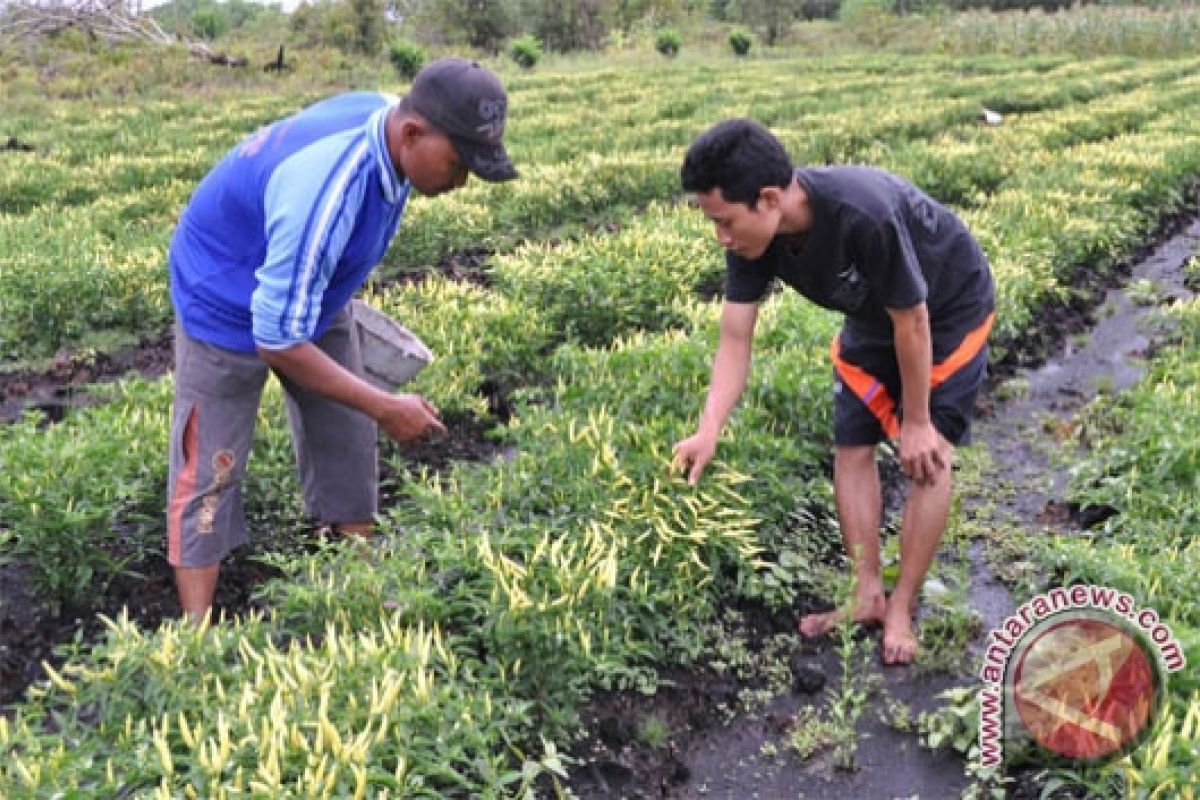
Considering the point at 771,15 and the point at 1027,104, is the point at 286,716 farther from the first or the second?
the point at 771,15

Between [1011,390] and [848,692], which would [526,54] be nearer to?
[1011,390]

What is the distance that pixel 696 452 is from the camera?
368 cm

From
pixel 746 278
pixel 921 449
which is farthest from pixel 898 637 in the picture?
pixel 746 278

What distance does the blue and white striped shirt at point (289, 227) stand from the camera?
3023 mm

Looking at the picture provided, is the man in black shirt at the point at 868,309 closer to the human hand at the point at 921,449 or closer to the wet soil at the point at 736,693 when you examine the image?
the human hand at the point at 921,449

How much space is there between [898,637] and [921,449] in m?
0.75

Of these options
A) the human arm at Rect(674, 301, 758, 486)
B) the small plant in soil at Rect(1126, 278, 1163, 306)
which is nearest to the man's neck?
the human arm at Rect(674, 301, 758, 486)

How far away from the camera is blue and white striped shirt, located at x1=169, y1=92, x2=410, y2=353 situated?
302cm

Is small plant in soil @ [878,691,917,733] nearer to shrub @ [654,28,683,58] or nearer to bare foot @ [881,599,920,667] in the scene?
bare foot @ [881,599,920,667]

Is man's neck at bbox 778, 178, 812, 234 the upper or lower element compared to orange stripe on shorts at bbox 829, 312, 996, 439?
upper

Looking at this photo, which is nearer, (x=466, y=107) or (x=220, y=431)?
(x=466, y=107)

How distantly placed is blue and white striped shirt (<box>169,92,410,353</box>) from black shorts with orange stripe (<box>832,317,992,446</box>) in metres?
1.58

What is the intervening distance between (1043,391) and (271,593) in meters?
4.92

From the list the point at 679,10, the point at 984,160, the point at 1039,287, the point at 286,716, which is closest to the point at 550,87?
the point at 984,160
